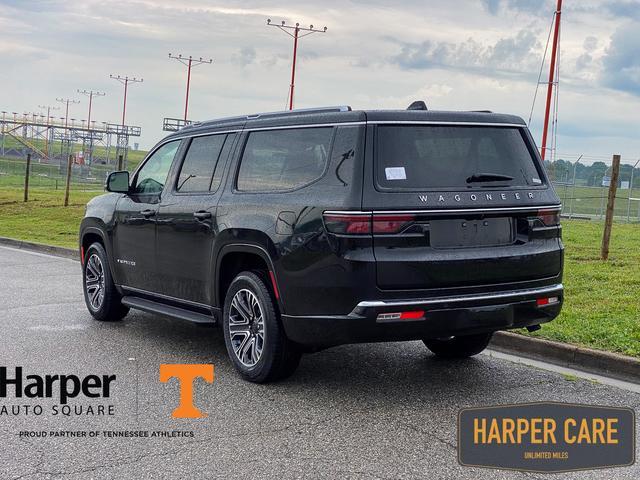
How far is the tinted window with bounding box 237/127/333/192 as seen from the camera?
6.12 metres

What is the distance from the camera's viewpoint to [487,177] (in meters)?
6.10

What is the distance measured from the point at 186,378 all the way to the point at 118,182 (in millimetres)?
2400

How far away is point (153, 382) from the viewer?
6.54m

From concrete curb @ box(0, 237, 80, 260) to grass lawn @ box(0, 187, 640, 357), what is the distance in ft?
1.29

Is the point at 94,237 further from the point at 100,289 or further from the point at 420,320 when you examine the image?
the point at 420,320

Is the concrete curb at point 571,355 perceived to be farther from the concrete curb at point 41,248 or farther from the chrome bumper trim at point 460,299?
the concrete curb at point 41,248

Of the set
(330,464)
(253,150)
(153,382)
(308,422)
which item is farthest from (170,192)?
(330,464)

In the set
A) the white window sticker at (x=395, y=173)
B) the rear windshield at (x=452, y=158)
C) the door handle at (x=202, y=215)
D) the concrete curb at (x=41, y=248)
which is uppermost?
the rear windshield at (x=452, y=158)

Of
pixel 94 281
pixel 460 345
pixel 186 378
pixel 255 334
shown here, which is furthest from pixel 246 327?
pixel 94 281

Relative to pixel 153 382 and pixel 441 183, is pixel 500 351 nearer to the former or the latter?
pixel 441 183

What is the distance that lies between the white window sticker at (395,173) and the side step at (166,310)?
2.09 meters

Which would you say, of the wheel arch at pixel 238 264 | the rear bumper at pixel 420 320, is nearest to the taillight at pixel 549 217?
the rear bumper at pixel 420 320

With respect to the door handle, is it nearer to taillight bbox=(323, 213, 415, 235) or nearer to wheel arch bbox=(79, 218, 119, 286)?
taillight bbox=(323, 213, 415, 235)

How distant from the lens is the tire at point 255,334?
6254mm
